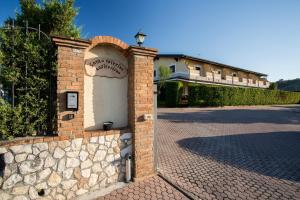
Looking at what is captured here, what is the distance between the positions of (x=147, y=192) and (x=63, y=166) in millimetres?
1851

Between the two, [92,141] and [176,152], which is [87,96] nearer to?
[92,141]

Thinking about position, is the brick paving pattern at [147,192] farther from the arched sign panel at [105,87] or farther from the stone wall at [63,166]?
the arched sign panel at [105,87]

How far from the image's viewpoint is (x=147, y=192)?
3.90 meters

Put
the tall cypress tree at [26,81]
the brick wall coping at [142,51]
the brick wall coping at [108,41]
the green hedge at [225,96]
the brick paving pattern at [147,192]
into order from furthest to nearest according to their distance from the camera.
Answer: the green hedge at [225,96] < the brick wall coping at [142,51] < the brick wall coping at [108,41] < the brick paving pattern at [147,192] < the tall cypress tree at [26,81]

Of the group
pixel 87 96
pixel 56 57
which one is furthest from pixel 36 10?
pixel 87 96

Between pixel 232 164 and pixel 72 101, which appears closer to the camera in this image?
pixel 72 101

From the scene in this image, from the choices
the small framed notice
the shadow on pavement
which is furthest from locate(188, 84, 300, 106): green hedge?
the small framed notice

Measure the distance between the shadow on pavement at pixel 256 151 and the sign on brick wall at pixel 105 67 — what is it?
3.91 m

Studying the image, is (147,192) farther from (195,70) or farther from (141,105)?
(195,70)

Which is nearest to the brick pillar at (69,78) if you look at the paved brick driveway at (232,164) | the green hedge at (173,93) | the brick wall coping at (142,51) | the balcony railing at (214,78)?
the brick wall coping at (142,51)

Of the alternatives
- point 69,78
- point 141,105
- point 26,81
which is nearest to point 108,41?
point 69,78

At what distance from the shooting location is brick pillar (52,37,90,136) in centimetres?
355

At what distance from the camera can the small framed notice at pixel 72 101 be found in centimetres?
355

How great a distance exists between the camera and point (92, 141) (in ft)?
12.8
